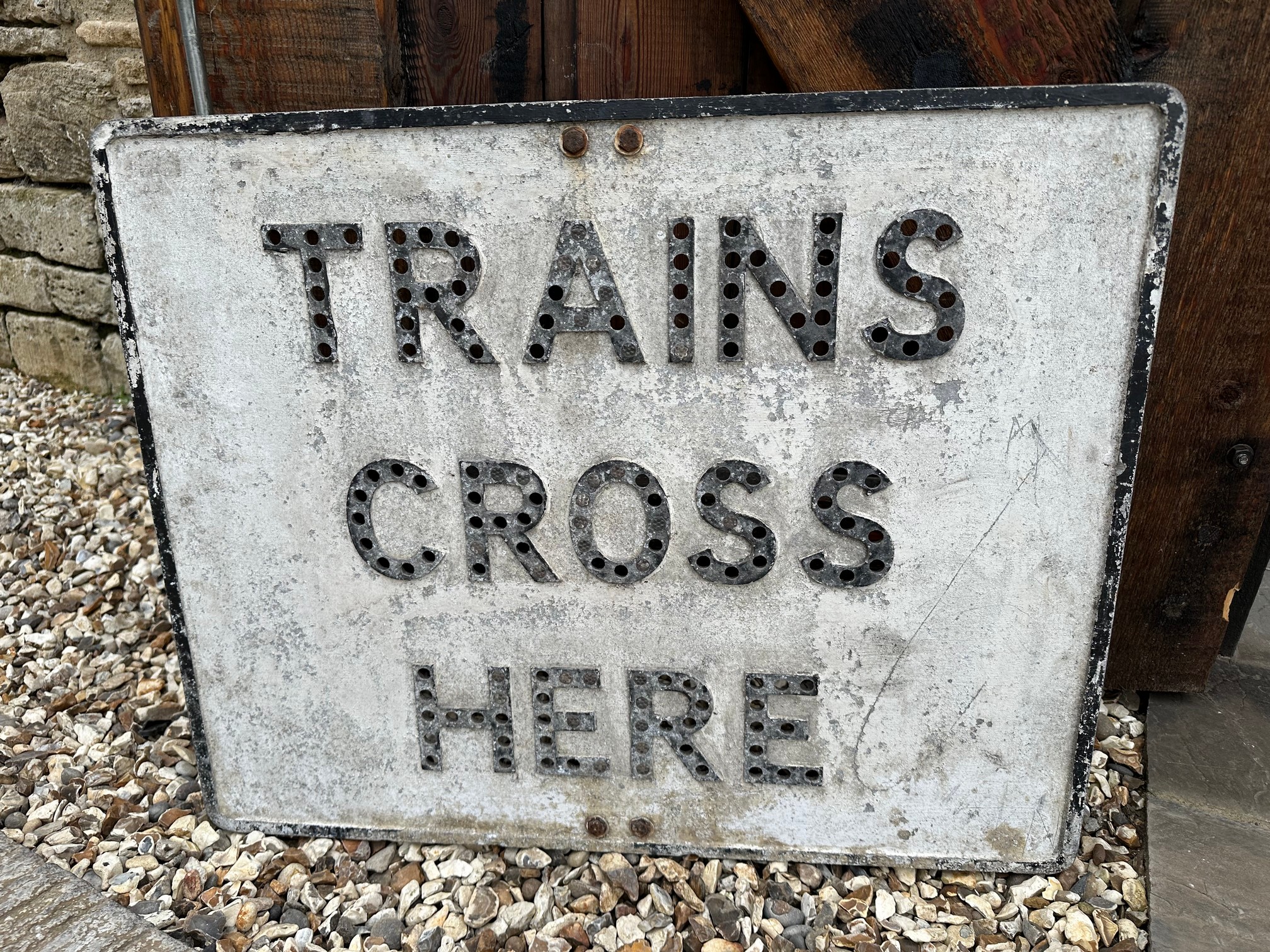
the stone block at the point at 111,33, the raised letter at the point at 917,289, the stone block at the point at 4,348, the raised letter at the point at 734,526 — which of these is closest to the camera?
the raised letter at the point at 917,289

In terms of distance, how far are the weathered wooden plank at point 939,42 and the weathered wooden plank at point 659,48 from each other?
0.11m

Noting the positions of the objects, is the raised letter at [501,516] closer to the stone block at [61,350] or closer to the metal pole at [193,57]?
the metal pole at [193,57]

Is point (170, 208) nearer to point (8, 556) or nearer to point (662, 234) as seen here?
point (662, 234)

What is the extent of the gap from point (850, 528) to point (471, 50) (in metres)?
1.06

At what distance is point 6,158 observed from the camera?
2.99 m

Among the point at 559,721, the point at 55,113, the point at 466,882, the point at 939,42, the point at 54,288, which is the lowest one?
the point at 466,882

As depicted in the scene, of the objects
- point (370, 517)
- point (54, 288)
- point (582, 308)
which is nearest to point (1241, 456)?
point (582, 308)

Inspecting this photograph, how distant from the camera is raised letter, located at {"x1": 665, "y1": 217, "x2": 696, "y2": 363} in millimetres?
1152

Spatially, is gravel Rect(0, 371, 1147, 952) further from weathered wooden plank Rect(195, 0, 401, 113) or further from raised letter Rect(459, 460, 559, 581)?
weathered wooden plank Rect(195, 0, 401, 113)

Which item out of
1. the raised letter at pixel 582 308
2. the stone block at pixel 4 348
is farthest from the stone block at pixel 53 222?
the raised letter at pixel 582 308

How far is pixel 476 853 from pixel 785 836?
0.52m

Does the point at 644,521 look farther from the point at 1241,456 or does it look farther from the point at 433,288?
the point at 1241,456

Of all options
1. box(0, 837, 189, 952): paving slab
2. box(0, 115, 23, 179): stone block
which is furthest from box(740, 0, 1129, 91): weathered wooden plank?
box(0, 115, 23, 179): stone block

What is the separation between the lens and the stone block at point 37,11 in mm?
2658
